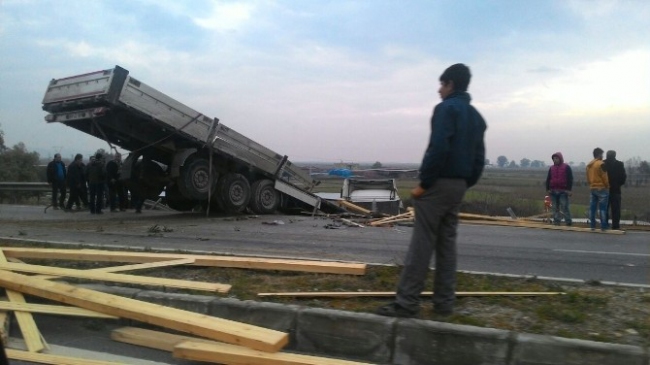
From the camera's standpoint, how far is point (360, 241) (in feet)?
34.8

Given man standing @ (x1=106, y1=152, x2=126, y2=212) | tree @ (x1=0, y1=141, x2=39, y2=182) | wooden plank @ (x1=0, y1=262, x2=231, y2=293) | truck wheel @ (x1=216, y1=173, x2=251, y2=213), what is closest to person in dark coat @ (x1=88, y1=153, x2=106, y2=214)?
man standing @ (x1=106, y1=152, x2=126, y2=212)

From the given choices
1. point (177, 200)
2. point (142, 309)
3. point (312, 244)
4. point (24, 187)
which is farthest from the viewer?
point (24, 187)

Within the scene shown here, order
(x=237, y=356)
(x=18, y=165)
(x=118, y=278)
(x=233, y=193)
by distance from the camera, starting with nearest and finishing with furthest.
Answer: (x=237, y=356), (x=118, y=278), (x=233, y=193), (x=18, y=165)

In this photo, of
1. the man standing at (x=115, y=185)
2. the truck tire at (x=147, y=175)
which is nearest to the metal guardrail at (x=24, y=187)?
the man standing at (x=115, y=185)

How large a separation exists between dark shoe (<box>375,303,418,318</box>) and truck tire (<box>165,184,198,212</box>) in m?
10.3

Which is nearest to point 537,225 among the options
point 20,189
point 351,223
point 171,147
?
point 351,223

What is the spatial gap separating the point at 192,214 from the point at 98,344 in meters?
10.6

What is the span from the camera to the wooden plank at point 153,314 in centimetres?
452

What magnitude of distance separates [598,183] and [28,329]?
11543mm

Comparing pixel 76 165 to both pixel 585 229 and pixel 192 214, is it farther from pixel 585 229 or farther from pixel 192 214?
pixel 585 229

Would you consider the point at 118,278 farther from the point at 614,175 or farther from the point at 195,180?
the point at 614,175

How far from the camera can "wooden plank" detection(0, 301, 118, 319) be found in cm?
534

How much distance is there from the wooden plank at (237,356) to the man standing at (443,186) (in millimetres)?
768

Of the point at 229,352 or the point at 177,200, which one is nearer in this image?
the point at 229,352
